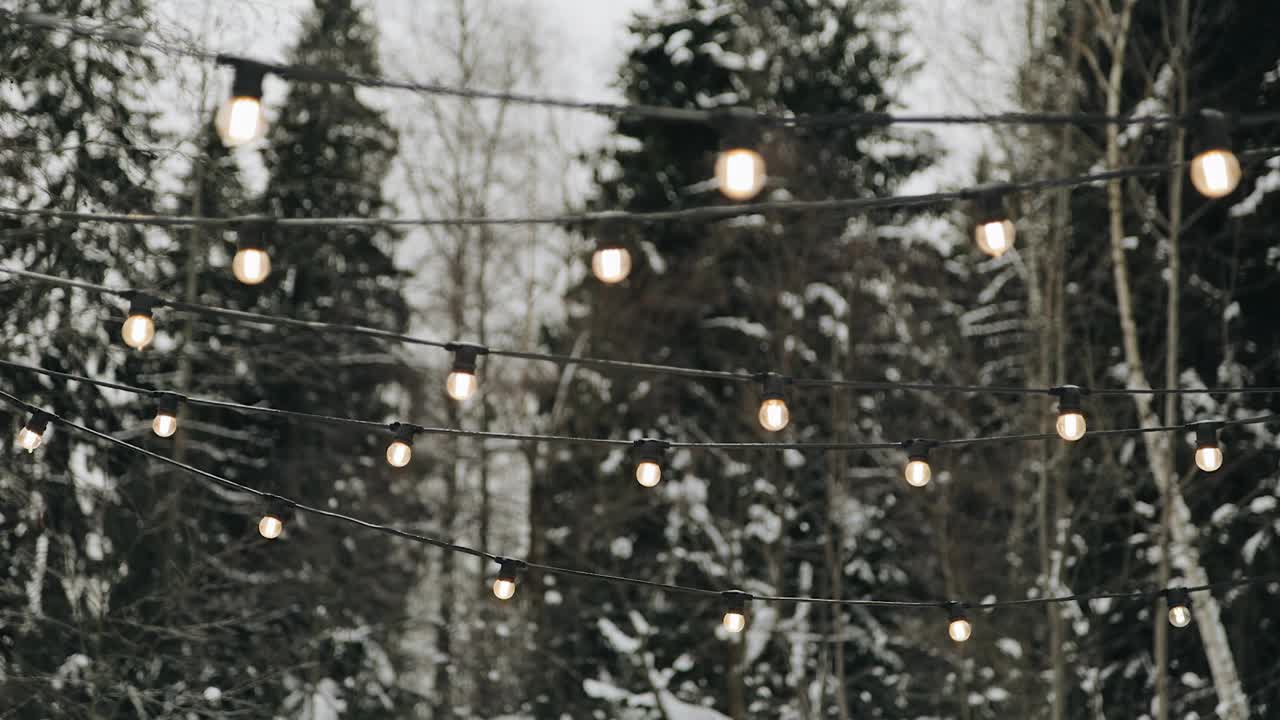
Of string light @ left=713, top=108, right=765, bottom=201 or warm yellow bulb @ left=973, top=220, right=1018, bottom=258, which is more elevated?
warm yellow bulb @ left=973, top=220, right=1018, bottom=258

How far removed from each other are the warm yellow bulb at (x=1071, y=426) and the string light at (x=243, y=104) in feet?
12.2

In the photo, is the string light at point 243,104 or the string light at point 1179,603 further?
the string light at point 1179,603

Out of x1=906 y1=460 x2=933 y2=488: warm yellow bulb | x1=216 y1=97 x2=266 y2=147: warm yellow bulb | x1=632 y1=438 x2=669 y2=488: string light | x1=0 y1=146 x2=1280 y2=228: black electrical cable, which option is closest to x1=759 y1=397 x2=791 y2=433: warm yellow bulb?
x1=632 y1=438 x2=669 y2=488: string light

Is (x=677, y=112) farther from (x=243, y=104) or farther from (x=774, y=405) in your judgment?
(x=774, y=405)

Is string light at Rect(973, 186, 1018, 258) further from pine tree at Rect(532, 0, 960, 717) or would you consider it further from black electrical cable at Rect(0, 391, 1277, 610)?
pine tree at Rect(532, 0, 960, 717)

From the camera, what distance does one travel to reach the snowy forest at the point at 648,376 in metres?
9.83

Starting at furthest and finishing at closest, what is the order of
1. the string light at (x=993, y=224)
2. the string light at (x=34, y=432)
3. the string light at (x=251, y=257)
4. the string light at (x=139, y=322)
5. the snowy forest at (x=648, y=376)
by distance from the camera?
the snowy forest at (x=648, y=376)
the string light at (x=34, y=432)
the string light at (x=139, y=322)
the string light at (x=251, y=257)
the string light at (x=993, y=224)

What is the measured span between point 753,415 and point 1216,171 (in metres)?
11.0

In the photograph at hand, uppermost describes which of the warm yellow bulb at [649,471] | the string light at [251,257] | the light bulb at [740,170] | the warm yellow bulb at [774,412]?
the string light at [251,257]

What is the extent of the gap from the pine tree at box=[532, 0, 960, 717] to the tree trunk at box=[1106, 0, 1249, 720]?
2.68m

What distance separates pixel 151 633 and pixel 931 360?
347 inches

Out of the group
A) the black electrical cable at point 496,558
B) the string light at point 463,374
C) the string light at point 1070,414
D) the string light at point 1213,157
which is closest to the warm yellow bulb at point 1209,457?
the black electrical cable at point 496,558

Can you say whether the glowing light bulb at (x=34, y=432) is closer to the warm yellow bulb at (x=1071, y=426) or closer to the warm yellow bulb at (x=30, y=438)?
the warm yellow bulb at (x=30, y=438)

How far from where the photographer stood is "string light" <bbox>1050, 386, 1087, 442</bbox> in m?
5.58
